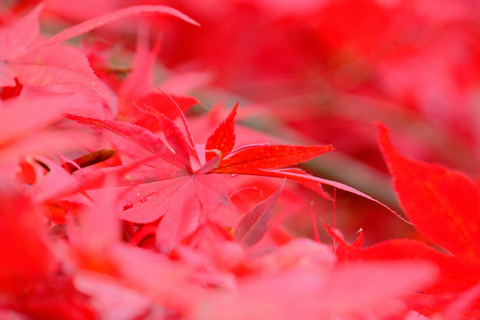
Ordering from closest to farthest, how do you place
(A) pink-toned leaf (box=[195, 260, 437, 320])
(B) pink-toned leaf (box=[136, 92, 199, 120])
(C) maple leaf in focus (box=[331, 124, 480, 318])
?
(A) pink-toned leaf (box=[195, 260, 437, 320]), (C) maple leaf in focus (box=[331, 124, 480, 318]), (B) pink-toned leaf (box=[136, 92, 199, 120])

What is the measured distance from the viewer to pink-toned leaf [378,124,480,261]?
0.28 meters

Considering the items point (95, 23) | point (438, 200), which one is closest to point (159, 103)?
point (95, 23)

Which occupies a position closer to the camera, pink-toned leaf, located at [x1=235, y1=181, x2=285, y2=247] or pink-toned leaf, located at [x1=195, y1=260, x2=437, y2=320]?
pink-toned leaf, located at [x1=195, y1=260, x2=437, y2=320]

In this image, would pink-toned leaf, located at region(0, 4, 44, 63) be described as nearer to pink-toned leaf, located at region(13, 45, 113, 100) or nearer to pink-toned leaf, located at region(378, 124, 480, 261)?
pink-toned leaf, located at region(13, 45, 113, 100)

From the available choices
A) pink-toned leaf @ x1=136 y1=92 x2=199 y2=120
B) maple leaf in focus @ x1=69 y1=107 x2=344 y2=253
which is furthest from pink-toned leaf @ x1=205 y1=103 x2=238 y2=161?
pink-toned leaf @ x1=136 y1=92 x2=199 y2=120

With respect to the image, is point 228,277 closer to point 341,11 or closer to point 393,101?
point 341,11

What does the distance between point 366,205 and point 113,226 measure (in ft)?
4.85

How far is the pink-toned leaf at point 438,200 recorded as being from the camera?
0.28m

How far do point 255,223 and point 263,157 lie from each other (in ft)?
0.11

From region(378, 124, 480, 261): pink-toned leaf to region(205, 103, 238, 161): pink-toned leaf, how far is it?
0.07 meters

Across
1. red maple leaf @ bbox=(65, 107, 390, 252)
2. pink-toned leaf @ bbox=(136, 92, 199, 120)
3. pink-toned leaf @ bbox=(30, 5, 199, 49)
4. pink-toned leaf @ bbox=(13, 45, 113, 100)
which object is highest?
pink-toned leaf @ bbox=(30, 5, 199, 49)

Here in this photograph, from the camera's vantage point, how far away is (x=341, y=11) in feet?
4.58

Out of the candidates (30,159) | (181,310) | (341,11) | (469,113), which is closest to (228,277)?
(181,310)

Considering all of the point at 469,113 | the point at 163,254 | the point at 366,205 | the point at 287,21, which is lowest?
the point at 366,205
